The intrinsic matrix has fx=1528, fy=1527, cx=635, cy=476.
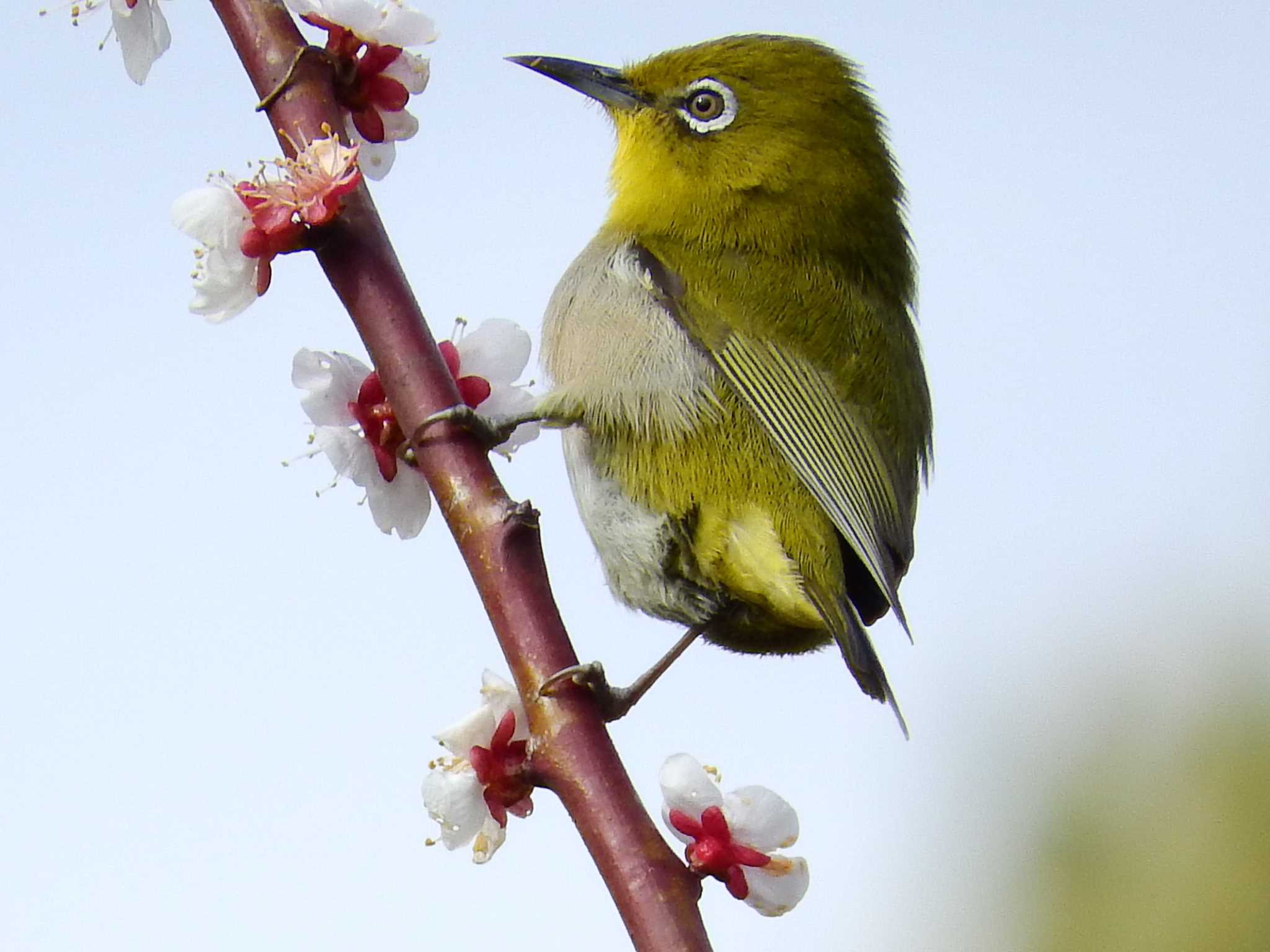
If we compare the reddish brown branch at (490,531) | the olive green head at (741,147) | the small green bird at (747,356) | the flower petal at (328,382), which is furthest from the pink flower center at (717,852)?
the olive green head at (741,147)

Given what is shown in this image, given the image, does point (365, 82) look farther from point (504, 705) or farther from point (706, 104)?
point (706, 104)

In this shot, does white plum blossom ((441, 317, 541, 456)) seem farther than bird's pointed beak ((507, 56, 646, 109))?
No

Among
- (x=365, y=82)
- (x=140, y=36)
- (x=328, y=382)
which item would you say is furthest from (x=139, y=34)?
(x=328, y=382)

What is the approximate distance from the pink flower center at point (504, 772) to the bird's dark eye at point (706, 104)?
9.44 ft

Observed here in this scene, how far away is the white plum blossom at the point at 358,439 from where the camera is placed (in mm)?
2633

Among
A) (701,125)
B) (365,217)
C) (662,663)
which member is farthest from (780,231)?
(365,217)

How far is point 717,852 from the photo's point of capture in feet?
7.57

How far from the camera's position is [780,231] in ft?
15.4

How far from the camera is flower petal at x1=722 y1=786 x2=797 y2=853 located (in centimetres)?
232

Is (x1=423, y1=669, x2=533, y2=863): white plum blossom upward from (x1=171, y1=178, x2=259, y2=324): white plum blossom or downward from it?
downward

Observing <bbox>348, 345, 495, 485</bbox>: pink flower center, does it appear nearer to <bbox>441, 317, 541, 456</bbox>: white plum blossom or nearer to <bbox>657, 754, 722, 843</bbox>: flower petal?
<bbox>441, 317, 541, 456</bbox>: white plum blossom

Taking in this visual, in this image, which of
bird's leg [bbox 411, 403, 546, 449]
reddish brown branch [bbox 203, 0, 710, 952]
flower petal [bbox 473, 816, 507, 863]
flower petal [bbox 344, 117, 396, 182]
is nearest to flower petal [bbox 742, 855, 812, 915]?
reddish brown branch [bbox 203, 0, 710, 952]

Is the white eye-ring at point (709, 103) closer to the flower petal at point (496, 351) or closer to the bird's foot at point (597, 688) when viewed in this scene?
the flower petal at point (496, 351)

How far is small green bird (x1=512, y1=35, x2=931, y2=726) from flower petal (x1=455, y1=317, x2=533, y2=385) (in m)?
0.72
